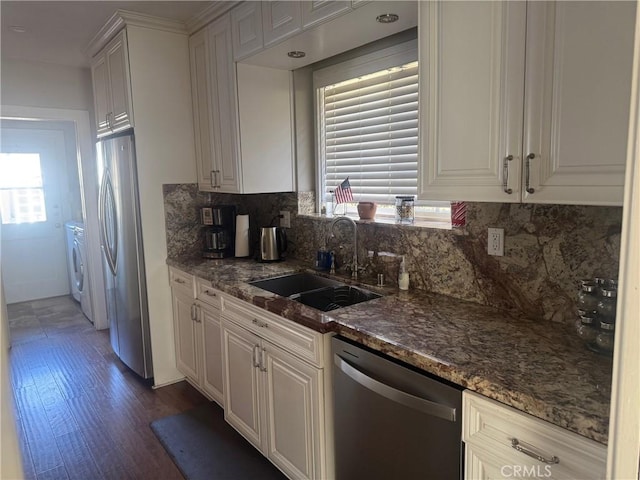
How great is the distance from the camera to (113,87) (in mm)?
3316

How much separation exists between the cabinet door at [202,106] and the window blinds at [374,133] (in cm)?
82

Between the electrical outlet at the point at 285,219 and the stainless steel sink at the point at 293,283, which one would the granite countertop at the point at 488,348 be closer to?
the stainless steel sink at the point at 293,283

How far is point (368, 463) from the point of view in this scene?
5.44ft

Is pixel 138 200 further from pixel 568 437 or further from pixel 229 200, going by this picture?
pixel 568 437

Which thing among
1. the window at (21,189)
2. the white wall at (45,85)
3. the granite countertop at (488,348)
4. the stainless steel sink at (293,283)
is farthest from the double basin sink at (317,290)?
the window at (21,189)

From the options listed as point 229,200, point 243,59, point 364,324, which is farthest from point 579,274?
point 229,200

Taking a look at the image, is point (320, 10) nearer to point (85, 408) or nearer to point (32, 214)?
point (85, 408)

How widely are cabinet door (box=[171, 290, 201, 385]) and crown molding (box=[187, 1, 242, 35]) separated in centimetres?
185

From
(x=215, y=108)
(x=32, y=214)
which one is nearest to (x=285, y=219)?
(x=215, y=108)

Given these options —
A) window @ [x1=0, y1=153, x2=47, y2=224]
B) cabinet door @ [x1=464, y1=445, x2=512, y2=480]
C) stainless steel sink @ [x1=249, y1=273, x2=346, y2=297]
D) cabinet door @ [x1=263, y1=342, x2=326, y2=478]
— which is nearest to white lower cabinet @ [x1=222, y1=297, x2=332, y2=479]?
cabinet door @ [x1=263, y1=342, x2=326, y2=478]

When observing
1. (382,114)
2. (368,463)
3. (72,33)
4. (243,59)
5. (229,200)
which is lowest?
(368,463)

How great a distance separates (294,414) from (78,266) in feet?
14.2

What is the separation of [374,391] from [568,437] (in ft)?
2.15

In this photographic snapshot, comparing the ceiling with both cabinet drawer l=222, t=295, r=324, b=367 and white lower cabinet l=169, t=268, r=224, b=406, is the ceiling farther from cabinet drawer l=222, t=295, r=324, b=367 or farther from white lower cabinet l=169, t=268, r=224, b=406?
cabinet drawer l=222, t=295, r=324, b=367
